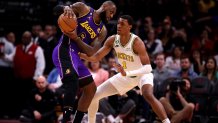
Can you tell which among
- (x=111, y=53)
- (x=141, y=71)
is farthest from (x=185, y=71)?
(x=141, y=71)

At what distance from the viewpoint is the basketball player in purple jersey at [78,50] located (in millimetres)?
8148

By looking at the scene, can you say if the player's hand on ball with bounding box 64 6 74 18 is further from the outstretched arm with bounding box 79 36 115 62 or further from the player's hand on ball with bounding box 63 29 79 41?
the outstretched arm with bounding box 79 36 115 62

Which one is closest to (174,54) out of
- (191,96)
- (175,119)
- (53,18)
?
(191,96)

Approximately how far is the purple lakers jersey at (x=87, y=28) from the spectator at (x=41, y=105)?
3.02 m

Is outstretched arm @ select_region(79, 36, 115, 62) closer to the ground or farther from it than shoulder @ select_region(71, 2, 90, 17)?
closer to the ground

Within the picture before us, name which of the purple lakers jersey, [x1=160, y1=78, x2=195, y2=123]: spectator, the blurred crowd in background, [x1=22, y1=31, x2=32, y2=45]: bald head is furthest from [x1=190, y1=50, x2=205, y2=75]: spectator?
the purple lakers jersey

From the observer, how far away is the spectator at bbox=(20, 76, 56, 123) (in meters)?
11.5

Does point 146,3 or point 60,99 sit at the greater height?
point 146,3

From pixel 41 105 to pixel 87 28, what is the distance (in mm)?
3383

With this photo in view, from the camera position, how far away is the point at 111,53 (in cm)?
1344

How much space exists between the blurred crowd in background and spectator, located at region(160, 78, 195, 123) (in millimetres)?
184

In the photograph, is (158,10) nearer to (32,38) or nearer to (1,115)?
(32,38)

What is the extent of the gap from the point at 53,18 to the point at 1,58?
238 centimetres

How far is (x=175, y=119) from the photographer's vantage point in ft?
33.9
